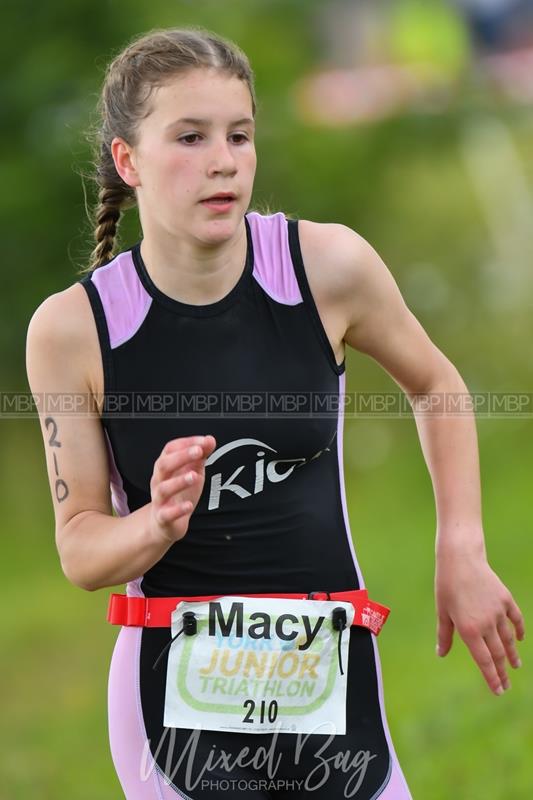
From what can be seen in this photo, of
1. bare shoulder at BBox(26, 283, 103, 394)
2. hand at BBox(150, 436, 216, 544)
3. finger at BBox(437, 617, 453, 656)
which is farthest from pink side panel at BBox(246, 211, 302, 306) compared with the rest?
finger at BBox(437, 617, 453, 656)

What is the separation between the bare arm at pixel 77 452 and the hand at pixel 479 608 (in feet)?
2.23

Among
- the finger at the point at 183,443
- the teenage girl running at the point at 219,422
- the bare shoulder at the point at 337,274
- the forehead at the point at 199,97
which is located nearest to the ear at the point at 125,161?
the teenage girl running at the point at 219,422

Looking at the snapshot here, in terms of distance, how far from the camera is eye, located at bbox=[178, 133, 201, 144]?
8.76 ft

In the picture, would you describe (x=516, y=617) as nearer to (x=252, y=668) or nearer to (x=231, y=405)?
(x=252, y=668)

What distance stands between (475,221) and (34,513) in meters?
5.10

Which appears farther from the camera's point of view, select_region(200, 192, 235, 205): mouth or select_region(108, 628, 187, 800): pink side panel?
select_region(108, 628, 187, 800): pink side panel

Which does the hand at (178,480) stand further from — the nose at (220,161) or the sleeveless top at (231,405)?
the nose at (220,161)

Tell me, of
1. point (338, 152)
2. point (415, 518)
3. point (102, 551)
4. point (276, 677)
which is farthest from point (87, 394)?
point (338, 152)

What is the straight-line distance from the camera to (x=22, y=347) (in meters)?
10.9

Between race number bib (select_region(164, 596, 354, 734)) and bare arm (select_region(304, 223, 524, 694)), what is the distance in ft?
0.97

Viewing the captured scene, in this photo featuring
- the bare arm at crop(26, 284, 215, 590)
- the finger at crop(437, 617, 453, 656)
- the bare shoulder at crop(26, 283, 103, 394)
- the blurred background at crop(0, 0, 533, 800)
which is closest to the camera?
the bare arm at crop(26, 284, 215, 590)

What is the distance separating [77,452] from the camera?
2.73 meters

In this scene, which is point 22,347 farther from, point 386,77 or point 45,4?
point 386,77

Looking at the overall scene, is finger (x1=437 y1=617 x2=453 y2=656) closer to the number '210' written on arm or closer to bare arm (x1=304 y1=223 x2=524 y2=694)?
bare arm (x1=304 y1=223 x2=524 y2=694)
